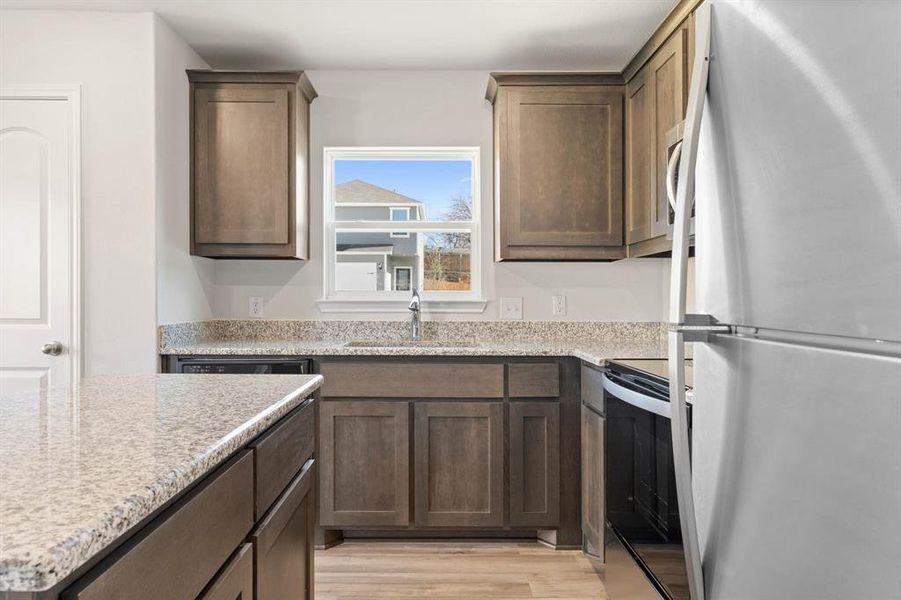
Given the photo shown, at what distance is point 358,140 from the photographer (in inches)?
129

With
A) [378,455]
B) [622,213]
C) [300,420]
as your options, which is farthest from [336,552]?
[622,213]

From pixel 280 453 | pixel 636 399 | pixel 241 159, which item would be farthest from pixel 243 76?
pixel 636 399

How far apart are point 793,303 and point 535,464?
2118mm

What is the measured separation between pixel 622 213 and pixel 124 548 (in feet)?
8.85

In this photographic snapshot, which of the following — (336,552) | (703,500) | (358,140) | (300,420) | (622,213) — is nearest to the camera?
(703,500)

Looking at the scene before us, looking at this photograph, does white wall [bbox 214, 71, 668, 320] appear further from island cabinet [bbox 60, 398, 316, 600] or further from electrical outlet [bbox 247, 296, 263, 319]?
island cabinet [bbox 60, 398, 316, 600]

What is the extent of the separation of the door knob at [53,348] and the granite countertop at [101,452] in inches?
58.3

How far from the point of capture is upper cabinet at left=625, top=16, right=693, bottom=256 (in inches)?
87.0

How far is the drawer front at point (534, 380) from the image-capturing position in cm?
263

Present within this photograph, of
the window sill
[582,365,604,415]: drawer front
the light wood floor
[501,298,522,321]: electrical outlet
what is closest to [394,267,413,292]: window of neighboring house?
the window sill

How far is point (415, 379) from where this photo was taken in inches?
104

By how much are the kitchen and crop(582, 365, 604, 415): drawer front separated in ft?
0.10

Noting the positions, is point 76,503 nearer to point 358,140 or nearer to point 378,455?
point 378,455

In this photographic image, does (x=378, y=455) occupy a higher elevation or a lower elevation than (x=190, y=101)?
lower
